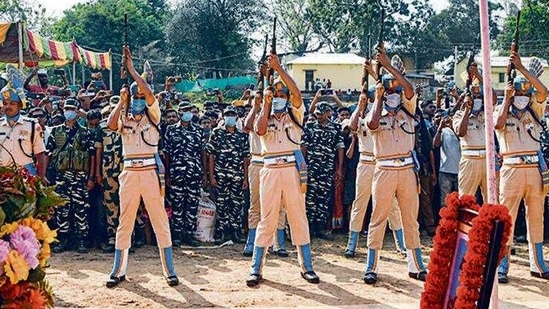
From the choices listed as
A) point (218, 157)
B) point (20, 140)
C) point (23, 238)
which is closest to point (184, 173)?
point (218, 157)

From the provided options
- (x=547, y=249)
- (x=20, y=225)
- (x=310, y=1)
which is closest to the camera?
(x=20, y=225)

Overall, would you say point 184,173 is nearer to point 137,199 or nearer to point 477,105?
point 137,199

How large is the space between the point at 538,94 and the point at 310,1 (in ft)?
161

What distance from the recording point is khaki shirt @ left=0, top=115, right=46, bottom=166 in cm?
776

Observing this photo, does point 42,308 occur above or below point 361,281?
above

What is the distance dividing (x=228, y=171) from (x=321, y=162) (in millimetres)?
1381

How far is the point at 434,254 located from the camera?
4.72 meters

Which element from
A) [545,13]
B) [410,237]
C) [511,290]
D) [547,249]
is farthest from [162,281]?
[545,13]

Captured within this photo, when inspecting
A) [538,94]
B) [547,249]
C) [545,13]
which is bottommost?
[547,249]

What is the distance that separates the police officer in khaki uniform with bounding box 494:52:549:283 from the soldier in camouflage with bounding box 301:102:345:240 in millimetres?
2957

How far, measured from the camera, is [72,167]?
9.00m

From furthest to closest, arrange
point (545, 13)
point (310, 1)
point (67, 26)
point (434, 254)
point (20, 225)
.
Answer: point (310, 1) < point (545, 13) < point (67, 26) < point (434, 254) < point (20, 225)

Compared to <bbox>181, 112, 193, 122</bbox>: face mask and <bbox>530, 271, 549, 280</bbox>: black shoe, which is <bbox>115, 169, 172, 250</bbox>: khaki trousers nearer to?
<bbox>181, 112, 193, 122</bbox>: face mask

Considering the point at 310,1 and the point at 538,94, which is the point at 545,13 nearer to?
the point at 310,1
